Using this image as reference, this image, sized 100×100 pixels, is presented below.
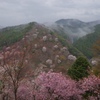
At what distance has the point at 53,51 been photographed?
13650 cm

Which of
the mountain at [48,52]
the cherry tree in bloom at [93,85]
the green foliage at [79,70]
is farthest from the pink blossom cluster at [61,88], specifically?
the mountain at [48,52]

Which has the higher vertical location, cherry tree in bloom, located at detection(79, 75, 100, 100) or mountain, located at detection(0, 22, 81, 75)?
cherry tree in bloom, located at detection(79, 75, 100, 100)

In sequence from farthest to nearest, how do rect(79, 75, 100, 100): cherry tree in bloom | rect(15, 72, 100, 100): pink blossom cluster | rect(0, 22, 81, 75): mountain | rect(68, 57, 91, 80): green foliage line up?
rect(0, 22, 81, 75): mountain
rect(68, 57, 91, 80): green foliage
rect(15, 72, 100, 100): pink blossom cluster
rect(79, 75, 100, 100): cherry tree in bloom

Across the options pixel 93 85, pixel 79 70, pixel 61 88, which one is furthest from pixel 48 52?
pixel 93 85

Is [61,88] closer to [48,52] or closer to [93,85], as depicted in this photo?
[93,85]

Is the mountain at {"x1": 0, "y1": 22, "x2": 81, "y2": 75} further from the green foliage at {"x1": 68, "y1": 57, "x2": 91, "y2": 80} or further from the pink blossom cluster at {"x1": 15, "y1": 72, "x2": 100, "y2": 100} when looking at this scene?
the pink blossom cluster at {"x1": 15, "y1": 72, "x2": 100, "y2": 100}

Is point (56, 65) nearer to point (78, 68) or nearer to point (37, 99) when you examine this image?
point (78, 68)

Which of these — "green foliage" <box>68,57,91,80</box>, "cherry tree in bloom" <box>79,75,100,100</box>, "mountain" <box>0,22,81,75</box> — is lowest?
"mountain" <box>0,22,81,75</box>

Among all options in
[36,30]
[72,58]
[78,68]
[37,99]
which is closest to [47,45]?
[72,58]

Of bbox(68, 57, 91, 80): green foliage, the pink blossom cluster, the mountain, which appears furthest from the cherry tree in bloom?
the mountain

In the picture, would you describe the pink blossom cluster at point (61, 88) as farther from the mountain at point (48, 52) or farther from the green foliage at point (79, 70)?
the mountain at point (48, 52)

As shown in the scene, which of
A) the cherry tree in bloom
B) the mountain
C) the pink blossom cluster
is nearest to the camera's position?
the cherry tree in bloom

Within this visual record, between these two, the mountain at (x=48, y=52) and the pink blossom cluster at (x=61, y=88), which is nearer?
the pink blossom cluster at (x=61, y=88)

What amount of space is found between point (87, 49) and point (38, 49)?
173 feet
